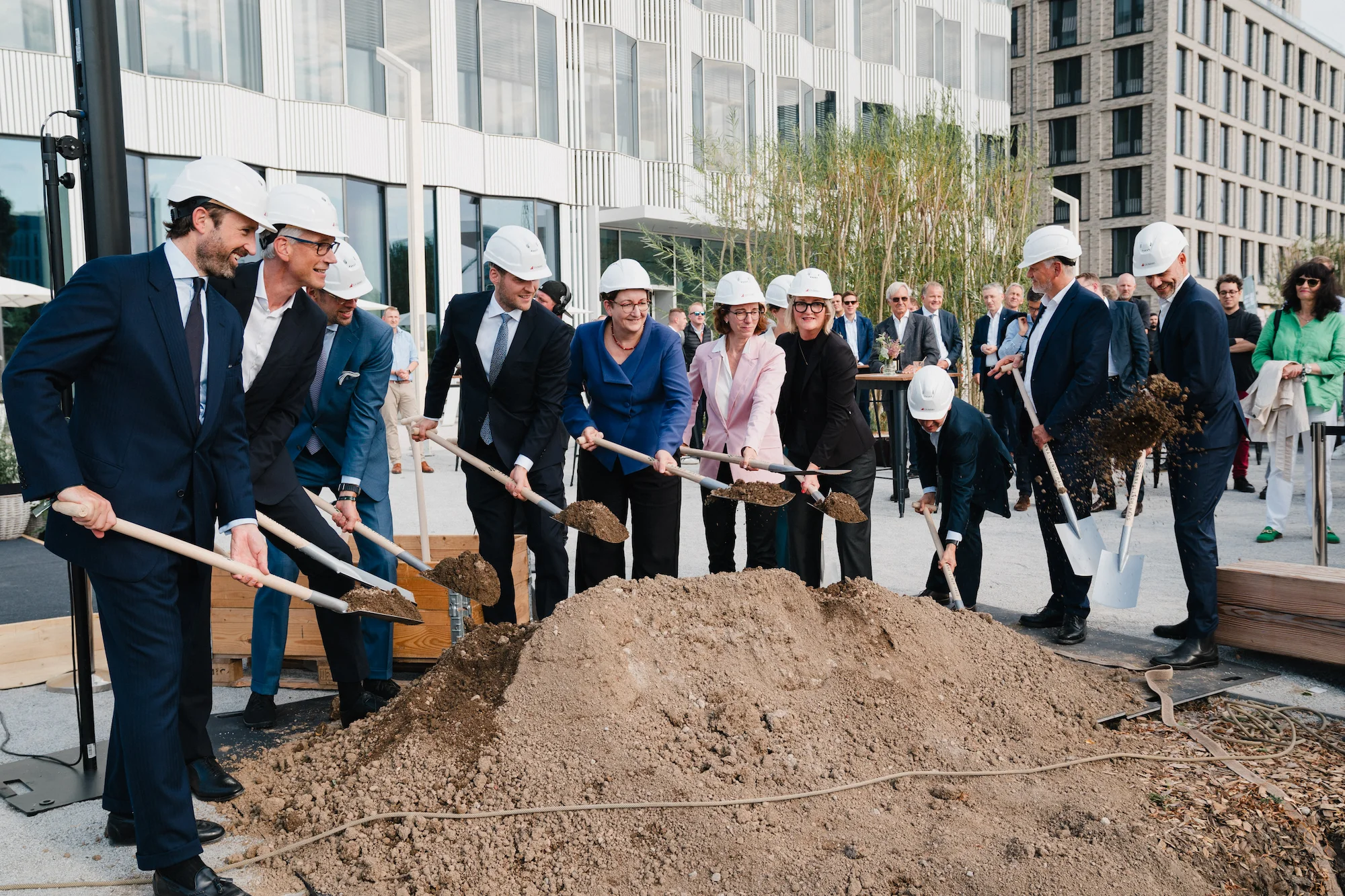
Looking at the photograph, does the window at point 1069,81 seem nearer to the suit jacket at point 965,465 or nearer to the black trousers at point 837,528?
the suit jacket at point 965,465

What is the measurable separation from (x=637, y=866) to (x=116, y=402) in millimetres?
1891

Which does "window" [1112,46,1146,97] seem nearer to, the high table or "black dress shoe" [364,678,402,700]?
the high table

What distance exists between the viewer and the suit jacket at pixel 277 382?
3.81 metres

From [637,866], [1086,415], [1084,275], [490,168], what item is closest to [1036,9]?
[490,168]

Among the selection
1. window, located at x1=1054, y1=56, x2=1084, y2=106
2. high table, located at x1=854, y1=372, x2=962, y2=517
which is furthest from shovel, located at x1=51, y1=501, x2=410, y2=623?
window, located at x1=1054, y1=56, x2=1084, y2=106

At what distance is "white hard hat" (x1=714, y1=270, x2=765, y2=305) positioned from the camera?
18.8 ft

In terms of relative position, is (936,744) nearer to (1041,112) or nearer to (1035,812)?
(1035,812)

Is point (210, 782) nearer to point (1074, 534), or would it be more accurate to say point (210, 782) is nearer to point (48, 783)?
point (48, 783)

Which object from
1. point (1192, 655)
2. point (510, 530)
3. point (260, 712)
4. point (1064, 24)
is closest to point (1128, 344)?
point (1192, 655)

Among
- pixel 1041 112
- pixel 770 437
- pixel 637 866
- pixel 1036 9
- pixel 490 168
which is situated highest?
pixel 1036 9

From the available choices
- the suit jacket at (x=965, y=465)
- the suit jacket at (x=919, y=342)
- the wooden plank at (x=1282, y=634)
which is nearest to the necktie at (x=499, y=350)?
the suit jacket at (x=965, y=465)

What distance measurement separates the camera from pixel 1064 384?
5.48 meters

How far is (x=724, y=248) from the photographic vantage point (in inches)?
677

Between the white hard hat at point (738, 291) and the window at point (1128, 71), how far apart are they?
163 feet
